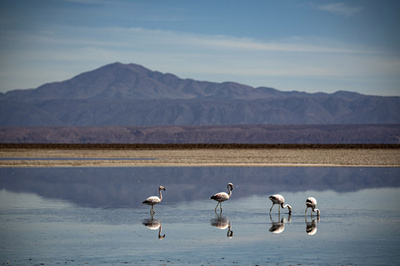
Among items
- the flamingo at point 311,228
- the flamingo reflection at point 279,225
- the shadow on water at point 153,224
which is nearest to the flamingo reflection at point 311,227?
the flamingo at point 311,228

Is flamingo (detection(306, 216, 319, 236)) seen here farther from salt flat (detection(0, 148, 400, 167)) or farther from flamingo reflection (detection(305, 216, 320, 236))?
salt flat (detection(0, 148, 400, 167))

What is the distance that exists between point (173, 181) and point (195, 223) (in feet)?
44.4

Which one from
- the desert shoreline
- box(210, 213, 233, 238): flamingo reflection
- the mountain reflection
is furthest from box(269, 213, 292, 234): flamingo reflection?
the desert shoreline

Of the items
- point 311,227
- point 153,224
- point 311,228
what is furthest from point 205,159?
point 311,228

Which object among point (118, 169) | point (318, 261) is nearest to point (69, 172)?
point (118, 169)

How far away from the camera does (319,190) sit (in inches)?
1078

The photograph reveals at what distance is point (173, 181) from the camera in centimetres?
3194

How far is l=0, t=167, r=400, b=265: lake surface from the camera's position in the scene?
45.6ft

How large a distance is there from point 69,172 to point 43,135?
14932 centimetres

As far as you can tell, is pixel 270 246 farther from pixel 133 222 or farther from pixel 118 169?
pixel 118 169

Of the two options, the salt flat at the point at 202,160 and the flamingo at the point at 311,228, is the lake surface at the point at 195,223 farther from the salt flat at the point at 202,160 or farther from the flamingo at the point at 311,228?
the salt flat at the point at 202,160

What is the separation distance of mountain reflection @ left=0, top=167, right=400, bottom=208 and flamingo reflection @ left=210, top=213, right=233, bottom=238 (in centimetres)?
405

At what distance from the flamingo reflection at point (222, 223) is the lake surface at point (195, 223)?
2 centimetres

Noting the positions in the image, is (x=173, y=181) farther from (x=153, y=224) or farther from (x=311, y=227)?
(x=311, y=227)
